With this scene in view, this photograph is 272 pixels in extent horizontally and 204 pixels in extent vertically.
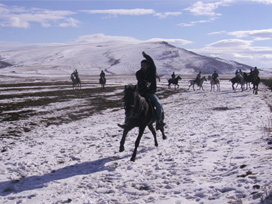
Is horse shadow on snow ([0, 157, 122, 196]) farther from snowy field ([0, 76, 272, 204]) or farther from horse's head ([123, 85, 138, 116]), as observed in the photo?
horse's head ([123, 85, 138, 116])

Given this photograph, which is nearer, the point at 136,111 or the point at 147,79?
the point at 136,111

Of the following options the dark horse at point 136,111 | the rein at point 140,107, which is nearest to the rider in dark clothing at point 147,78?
the dark horse at point 136,111

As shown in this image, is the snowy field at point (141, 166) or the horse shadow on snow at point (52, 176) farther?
the horse shadow on snow at point (52, 176)

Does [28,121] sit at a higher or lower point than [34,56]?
lower

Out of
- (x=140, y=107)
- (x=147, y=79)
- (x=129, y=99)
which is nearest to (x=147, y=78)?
(x=147, y=79)

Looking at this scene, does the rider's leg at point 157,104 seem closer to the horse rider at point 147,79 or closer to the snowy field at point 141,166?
the horse rider at point 147,79

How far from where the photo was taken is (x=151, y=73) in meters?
8.59

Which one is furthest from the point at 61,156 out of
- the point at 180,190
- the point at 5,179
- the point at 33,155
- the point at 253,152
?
the point at 253,152

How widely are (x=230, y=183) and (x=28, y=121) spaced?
11.8m

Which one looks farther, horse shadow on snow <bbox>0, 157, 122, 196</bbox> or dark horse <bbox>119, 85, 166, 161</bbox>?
dark horse <bbox>119, 85, 166, 161</bbox>

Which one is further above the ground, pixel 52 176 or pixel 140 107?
pixel 140 107

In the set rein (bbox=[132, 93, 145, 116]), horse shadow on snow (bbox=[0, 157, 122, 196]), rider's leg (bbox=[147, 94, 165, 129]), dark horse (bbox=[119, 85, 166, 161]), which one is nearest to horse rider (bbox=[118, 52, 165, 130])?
rider's leg (bbox=[147, 94, 165, 129])

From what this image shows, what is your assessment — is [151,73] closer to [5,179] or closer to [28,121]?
[5,179]

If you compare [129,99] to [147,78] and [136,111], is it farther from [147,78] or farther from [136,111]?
[147,78]
